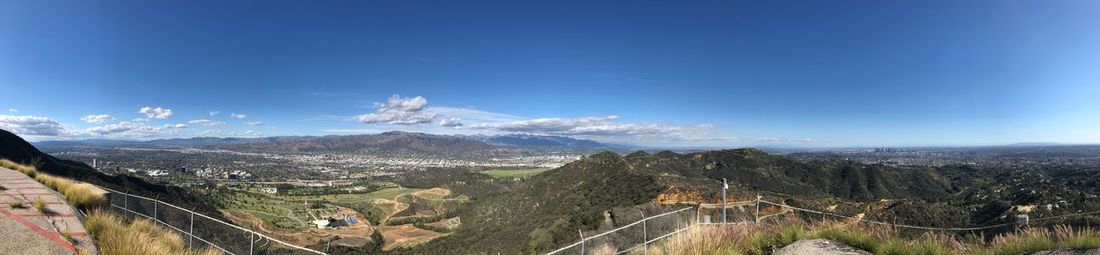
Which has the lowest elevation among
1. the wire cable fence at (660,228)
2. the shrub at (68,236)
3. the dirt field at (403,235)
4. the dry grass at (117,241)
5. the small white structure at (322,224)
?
the dirt field at (403,235)

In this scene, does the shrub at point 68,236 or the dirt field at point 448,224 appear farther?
the dirt field at point 448,224

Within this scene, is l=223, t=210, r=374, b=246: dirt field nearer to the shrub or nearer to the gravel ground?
the shrub

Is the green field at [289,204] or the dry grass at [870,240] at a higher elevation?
the dry grass at [870,240]

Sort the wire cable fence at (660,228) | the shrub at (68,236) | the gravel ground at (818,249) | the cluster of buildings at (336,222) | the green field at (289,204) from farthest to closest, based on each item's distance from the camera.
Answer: the green field at (289,204), the cluster of buildings at (336,222), the wire cable fence at (660,228), the shrub at (68,236), the gravel ground at (818,249)

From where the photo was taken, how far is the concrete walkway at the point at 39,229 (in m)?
4.85

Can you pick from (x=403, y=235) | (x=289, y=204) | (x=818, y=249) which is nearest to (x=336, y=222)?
(x=403, y=235)

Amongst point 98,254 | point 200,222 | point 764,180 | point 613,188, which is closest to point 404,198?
point 613,188

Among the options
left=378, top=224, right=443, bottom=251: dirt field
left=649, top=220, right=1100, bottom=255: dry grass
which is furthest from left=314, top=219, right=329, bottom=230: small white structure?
left=649, top=220, right=1100, bottom=255: dry grass

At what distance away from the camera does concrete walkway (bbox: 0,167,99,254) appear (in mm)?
4852

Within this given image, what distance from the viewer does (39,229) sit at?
5438 mm

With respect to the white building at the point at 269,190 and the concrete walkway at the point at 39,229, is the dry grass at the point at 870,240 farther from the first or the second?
the white building at the point at 269,190

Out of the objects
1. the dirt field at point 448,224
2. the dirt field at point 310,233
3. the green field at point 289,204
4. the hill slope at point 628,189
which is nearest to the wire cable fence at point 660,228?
the hill slope at point 628,189

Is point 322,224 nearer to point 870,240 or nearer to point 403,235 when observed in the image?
point 403,235

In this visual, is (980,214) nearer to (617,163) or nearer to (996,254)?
(617,163)
